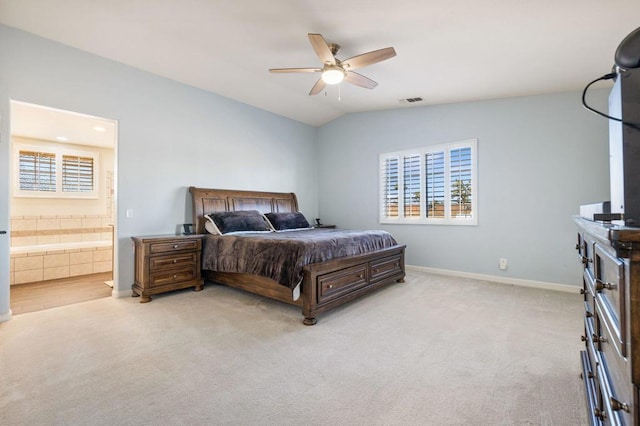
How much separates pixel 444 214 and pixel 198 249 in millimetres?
3917

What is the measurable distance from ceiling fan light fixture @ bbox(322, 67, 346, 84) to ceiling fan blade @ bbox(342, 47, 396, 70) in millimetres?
84

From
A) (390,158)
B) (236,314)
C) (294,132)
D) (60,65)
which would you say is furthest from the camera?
(294,132)

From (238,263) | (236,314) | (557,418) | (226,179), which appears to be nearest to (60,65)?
(226,179)

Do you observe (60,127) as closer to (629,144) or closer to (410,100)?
(410,100)

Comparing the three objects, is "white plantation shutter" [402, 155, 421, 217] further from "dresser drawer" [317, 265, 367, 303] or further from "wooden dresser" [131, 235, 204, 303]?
"wooden dresser" [131, 235, 204, 303]

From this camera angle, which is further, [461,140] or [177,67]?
[461,140]

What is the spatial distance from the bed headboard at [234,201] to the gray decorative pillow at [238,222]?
25cm

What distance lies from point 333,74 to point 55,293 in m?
4.65

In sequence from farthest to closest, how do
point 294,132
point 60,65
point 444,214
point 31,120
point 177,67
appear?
point 294,132, point 444,214, point 31,120, point 177,67, point 60,65

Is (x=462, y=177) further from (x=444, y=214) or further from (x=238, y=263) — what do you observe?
(x=238, y=263)

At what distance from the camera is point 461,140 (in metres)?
4.79

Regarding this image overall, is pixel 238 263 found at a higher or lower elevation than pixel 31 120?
lower

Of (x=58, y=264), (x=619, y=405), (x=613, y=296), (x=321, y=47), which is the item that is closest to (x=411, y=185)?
(x=321, y=47)

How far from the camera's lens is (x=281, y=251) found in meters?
3.16
